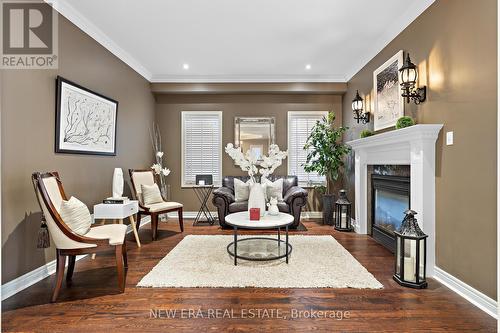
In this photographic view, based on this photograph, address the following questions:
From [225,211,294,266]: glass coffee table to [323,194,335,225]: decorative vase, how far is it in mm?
1587

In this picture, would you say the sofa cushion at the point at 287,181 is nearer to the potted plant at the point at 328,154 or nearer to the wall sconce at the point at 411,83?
the potted plant at the point at 328,154

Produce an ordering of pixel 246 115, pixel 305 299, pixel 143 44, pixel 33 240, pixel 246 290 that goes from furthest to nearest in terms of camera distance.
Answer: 1. pixel 246 115
2. pixel 143 44
3. pixel 33 240
4. pixel 246 290
5. pixel 305 299

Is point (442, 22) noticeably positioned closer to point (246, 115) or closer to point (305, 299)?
point (305, 299)

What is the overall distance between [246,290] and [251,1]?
2.99 metres

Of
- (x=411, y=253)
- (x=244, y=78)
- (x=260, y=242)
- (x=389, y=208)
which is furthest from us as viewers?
(x=244, y=78)

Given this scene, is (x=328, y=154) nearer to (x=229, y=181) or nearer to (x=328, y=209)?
(x=328, y=209)

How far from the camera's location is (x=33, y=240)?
104 inches

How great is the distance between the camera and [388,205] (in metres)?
3.78

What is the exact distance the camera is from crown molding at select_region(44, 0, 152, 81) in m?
2.97

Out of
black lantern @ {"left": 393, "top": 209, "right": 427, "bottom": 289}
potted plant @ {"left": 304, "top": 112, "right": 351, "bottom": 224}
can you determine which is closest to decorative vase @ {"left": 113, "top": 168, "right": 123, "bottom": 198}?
potted plant @ {"left": 304, "top": 112, "right": 351, "bottom": 224}

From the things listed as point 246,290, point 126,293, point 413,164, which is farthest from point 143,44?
point 413,164

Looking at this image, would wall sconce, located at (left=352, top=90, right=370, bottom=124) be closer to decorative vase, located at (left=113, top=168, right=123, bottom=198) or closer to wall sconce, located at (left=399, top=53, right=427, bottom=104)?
wall sconce, located at (left=399, top=53, right=427, bottom=104)

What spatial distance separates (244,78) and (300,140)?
1.74m

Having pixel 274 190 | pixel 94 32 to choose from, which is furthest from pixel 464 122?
pixel 94 32
